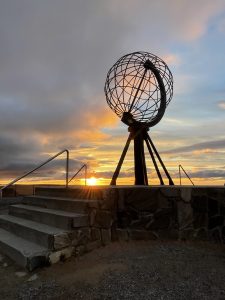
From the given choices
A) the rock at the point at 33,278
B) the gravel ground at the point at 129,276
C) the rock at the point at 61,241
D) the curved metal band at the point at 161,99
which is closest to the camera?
the gravel ground at the point at 129,276

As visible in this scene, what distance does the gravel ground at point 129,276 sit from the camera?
145 inches

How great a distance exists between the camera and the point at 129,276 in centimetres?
407

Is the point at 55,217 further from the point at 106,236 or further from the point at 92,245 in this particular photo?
the point at 106,236

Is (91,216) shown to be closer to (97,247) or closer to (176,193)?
(97,247)

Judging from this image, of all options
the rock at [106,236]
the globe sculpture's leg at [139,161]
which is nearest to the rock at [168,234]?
the rock at [106,236]

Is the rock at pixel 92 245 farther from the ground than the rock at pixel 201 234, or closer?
closer

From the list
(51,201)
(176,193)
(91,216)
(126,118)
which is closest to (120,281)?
(91,216)

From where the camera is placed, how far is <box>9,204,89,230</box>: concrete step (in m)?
5.26

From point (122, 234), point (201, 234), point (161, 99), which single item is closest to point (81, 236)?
point (122, 234)

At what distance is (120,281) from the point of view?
3934mm

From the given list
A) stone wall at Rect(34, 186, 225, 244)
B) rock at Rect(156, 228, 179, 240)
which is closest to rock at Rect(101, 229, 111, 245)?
stone wall at Rect(34, 186, 225, 244)

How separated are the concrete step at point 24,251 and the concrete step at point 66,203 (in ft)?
3.17

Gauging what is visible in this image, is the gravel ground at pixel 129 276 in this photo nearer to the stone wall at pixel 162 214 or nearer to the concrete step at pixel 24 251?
the concrete step at pixel 24 251

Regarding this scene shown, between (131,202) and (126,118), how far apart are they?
461 cm
